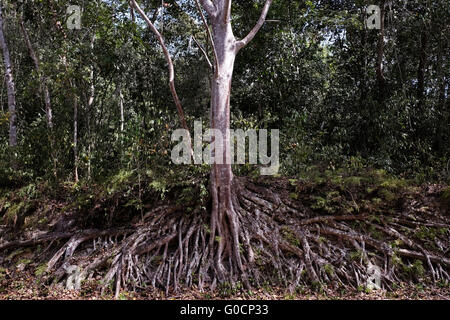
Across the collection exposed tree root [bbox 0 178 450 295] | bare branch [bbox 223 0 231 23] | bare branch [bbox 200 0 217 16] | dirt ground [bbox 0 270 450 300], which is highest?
bare branch [bbox 200 0 217 16]

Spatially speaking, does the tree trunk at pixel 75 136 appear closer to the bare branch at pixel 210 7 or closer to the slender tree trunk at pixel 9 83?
the slender tree trunk at pixel 9 83

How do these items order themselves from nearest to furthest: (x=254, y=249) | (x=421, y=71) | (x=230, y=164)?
1. (x=254, y=249)
2. (x=230, y=164)
3. (x=421, y=71)

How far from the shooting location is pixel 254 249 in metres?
5.00

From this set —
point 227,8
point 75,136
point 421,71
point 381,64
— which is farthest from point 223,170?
point 421,71

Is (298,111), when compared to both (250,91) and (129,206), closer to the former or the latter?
(250,91)

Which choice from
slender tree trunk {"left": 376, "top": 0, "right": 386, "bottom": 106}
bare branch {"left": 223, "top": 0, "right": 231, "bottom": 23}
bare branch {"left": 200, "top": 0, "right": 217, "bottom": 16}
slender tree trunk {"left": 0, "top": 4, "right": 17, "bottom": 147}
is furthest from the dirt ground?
slender tree trunk {"left": 376, "top": 0, "right": 386, "bottom": 106}

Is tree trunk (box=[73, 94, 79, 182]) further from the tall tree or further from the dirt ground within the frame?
the dirt ground

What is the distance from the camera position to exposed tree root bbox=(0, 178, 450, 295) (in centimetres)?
466

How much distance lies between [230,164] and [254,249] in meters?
1.27

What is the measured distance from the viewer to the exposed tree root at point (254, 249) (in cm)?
466

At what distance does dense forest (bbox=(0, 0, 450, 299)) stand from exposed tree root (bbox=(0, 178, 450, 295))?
0.02m

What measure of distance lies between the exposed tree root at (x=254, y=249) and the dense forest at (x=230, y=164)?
2cm

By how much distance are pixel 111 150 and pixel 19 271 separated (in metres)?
2.52

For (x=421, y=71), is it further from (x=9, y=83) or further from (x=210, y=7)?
(x=9, y=83)
